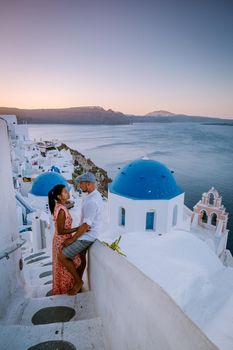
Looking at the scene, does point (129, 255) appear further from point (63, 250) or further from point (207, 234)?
point (207, 234)

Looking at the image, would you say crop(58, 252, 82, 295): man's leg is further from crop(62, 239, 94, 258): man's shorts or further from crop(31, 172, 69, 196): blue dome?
crop(31, 172, 69, 196): blue dome

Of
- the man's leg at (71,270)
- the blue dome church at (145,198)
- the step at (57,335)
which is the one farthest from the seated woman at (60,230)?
the blue dome church at (145,198)

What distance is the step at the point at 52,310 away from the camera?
102 inches

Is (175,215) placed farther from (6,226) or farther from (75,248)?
(6,226)

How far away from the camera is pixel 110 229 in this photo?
10523 millimetres

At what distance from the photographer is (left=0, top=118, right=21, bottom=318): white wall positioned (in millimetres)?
2723

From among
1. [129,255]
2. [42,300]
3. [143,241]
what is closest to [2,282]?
[42,300]

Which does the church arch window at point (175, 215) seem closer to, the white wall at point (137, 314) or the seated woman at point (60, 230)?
the seated woman at point (60, 230)

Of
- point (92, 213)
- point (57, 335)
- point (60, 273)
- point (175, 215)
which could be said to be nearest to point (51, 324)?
point (57, 335)

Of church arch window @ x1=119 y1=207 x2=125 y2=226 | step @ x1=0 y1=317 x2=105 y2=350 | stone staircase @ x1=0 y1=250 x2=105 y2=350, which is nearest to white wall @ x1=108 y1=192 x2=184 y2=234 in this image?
church arch window @ x1=119 y1=207 x2=125 y2=226

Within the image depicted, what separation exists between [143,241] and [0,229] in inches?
233

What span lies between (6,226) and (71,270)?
955mm

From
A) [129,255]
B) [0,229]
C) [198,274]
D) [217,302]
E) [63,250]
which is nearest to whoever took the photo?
[0,229]

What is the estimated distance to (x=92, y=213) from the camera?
9.34 ft
